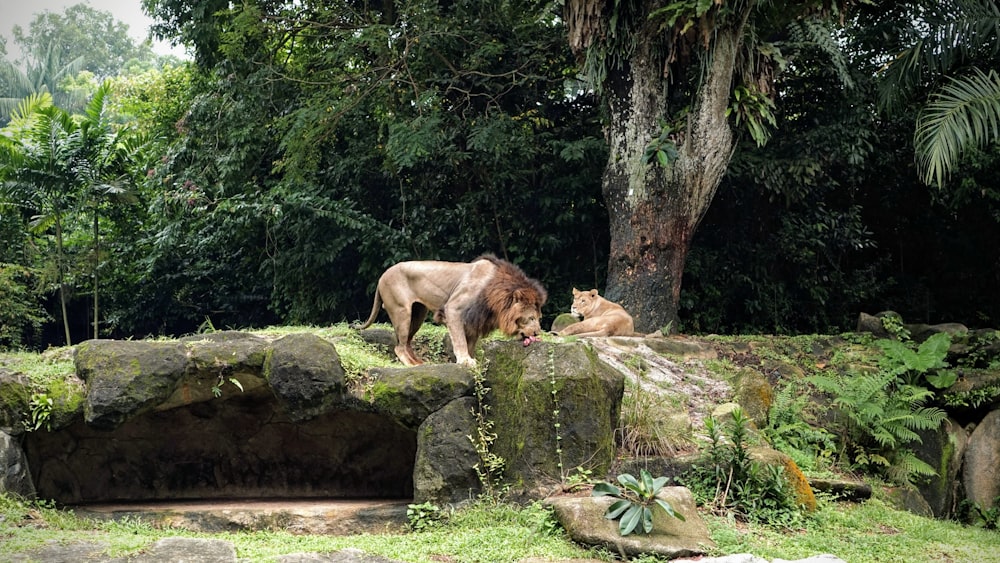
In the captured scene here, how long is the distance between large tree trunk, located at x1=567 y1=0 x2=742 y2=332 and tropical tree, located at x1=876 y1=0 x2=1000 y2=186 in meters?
2.62

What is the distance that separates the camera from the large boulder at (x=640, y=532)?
22.7 feet

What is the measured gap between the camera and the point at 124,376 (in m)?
7.70

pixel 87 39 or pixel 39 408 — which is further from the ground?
pixel 87 39

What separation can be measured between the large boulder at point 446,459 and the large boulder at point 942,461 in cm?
527

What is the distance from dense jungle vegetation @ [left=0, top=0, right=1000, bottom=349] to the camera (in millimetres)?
15016

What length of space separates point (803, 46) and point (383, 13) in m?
7.02

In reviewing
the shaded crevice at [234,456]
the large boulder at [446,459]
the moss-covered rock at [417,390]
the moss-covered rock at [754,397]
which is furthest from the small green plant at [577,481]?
the moss-covered rock at [754,397]

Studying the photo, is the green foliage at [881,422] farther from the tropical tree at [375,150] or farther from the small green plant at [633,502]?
the tropical tree at [375,150]

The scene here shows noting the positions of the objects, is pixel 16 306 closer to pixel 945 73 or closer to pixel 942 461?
pixel 942 461

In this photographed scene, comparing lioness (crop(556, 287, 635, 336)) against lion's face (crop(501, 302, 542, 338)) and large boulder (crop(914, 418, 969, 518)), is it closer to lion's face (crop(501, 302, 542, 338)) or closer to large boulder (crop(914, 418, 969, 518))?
lion's face (crop(501, 302, 542, 338))

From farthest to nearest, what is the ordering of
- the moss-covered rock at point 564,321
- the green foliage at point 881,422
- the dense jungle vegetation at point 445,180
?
the dense jungle vegetation at point 445,180
the moss-covered rock at point 564,321
the green foliage at point 881,422

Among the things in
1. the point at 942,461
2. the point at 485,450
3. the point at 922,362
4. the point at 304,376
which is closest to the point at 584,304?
the point at 922,362

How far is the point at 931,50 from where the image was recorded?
13742 mm

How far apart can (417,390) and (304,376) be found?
A: 0.91 metres
